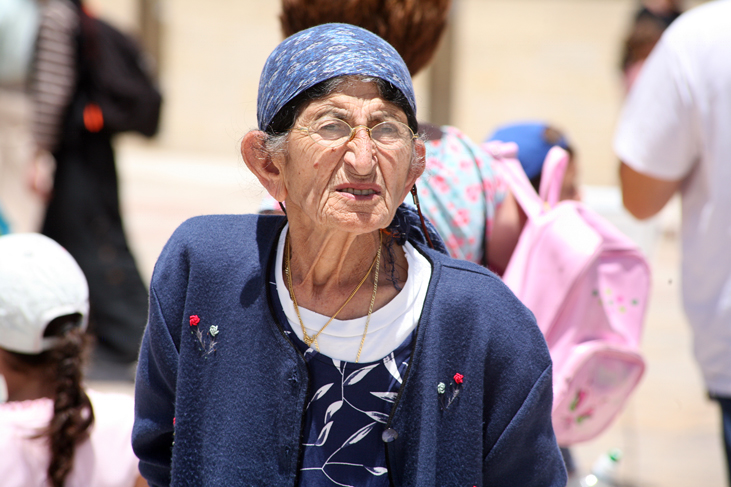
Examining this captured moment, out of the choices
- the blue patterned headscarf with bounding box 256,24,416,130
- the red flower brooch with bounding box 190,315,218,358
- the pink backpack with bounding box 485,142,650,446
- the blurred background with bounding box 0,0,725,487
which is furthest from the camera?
the blurred background with bounding box 0,0,725,487

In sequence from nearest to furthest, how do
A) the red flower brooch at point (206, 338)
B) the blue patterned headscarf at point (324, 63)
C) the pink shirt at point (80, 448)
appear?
the blue patterned headscarf at point (324, 63), the red flower brooch at point (206, 338), the pink shirt at point (80, 448)

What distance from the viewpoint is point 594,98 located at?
11.3m

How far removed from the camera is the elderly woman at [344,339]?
4.66 ft

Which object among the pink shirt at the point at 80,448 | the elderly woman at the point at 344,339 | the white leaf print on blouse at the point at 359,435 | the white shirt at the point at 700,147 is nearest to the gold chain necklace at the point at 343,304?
the elderly woman at the point at 344,339

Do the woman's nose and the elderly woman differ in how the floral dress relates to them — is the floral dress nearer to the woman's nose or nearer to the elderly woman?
the elderly woman

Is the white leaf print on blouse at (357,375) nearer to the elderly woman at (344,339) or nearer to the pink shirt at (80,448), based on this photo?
the elderly woman at (344,339)

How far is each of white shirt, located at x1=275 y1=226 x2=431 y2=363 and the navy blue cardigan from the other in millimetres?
34

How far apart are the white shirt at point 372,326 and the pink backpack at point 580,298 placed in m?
0.51

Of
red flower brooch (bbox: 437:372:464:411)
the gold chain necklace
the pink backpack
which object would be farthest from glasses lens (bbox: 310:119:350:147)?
the pink backpack

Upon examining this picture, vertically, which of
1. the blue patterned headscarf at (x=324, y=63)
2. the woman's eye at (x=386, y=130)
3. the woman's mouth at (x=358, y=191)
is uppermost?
the blue patterned headscarf at (x=324, y=63)

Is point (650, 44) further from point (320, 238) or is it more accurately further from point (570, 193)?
point (320, 238)

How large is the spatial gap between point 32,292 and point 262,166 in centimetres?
78

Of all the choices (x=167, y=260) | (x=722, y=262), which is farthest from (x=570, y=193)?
(x=167, y=260)

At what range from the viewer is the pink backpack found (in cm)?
194
